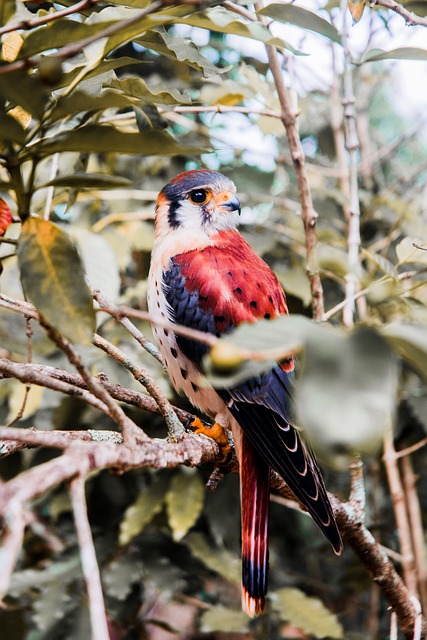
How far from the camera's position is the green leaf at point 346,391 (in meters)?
0.56

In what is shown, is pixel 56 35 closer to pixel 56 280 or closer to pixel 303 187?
pixel 56 280

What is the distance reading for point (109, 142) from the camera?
95 cm

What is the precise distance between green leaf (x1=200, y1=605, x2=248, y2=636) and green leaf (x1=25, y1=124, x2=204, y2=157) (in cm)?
147

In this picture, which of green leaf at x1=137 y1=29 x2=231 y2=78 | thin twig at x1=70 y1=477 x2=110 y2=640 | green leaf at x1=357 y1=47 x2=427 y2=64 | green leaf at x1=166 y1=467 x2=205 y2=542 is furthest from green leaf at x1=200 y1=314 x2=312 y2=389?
green leaf at x1=166 y1=467 x2=205 y2=542

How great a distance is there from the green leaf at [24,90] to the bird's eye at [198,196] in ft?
4.24

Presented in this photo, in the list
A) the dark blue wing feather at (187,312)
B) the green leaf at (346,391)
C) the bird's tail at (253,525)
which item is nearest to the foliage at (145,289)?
the green leaf at (346,391)

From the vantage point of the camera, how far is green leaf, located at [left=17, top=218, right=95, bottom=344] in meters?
0.89

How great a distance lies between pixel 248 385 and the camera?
167 centimetres

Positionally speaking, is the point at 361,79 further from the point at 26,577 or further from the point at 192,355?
the point at 26,577

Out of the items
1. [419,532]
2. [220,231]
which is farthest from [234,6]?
[419,532]

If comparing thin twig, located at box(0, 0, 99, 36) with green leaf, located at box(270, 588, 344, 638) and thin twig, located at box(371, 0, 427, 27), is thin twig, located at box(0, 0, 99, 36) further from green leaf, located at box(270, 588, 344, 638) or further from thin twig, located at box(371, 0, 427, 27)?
green leaf, located at box(270, 588, 344, 638)

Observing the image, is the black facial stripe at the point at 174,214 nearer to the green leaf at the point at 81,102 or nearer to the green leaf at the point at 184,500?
the green leaf at the point at 184,500

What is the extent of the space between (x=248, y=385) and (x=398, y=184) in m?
1.19

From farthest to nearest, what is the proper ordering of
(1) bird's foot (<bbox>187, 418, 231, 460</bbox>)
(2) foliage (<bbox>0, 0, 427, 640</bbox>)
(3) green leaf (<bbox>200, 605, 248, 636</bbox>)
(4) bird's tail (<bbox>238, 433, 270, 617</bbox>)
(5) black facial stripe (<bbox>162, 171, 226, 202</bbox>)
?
(5) black facial stripe (<bbox>162, 171, 226, 202</bbox>) < (3) green leaf (<bbox>200, 605, 248, 636</bbox>) < (1) bird's foot (<bbox>187, 418, 231, 460</bbox>) < (4) bird's tail (<bbox>238, 433, 270, 617</bbox>) < (2) foliage (<bbox>0, 0, 427, 640</bbox>)
